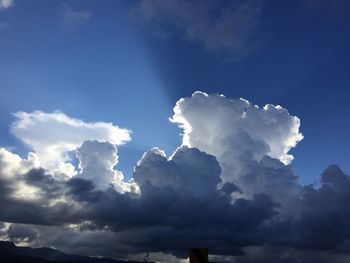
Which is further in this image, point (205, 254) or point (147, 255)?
point (147, 255)

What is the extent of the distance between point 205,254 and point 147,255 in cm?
15705

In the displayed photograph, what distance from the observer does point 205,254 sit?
72.0ft

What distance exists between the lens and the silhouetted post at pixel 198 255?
21917 millimetres

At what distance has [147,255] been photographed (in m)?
173

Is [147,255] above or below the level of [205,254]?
above

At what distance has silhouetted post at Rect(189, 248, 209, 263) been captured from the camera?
863 inches

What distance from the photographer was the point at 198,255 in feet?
72.2
